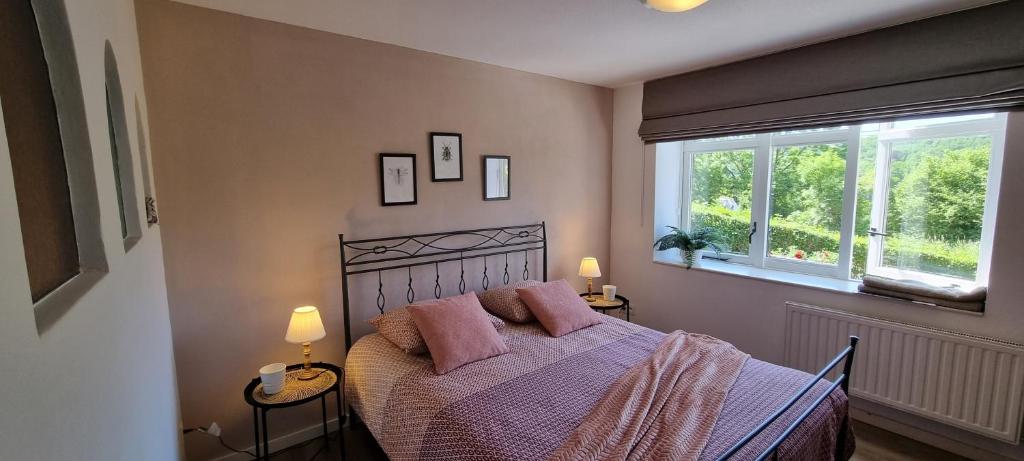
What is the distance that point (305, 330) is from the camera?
7.57ft

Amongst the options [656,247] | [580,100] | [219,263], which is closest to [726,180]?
[656,247]

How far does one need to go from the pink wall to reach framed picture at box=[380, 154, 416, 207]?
6 cm

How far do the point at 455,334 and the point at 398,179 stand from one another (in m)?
1.09

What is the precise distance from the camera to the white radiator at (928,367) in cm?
228

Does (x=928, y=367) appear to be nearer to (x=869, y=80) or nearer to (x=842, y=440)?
(x=842, y=440)

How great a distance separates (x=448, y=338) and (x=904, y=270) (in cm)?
292

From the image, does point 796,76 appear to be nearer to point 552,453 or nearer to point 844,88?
point 844,88

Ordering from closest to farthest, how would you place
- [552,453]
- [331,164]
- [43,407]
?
[43,407], [552,453], [331,164]

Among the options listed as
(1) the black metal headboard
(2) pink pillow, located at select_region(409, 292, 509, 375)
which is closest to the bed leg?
(2) pink pillow, located at select_region(409, 292, 509, 375)

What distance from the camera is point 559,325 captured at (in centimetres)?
278

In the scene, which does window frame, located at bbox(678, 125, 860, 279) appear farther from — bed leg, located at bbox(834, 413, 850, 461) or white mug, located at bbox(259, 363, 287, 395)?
Answer: white mug, located at bbox(259, 363, 287, 395)

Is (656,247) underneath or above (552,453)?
above

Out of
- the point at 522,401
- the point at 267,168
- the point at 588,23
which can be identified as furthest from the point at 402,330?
the point at 588,23

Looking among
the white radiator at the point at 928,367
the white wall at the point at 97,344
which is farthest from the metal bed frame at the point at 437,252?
the white wall at the point at 97,344
